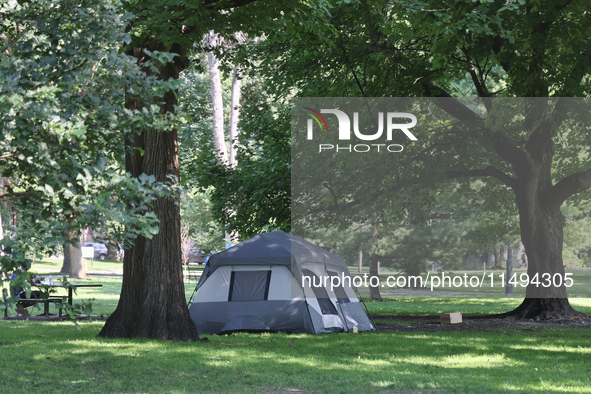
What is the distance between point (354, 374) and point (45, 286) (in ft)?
15.5

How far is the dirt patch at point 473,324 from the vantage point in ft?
47.5

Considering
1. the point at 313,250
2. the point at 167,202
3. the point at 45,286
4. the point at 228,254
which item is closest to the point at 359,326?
the point at 313,250

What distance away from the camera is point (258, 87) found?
1499 inches

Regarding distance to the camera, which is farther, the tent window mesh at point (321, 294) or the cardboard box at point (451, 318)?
the cardboard box at point (451, 318)

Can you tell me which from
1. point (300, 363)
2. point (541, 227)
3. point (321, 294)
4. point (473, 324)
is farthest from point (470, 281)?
point (300, 363)

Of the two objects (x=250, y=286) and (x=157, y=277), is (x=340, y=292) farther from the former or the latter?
(x=157, y=277)

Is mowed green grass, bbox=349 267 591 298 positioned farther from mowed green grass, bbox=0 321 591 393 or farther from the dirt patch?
mowed green grass, bbox=0 321 591 393

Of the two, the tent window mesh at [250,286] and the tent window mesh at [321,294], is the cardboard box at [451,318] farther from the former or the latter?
the tent window mesh at [250,286]

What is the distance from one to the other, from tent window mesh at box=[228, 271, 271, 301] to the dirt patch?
2941 mm

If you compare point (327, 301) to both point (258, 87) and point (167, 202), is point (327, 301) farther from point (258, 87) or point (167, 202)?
point (258, 87)

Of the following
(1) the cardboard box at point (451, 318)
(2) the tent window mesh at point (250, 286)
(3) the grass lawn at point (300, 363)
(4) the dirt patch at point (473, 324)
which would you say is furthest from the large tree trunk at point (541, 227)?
(2) the tent window mesh at point (250, 286)

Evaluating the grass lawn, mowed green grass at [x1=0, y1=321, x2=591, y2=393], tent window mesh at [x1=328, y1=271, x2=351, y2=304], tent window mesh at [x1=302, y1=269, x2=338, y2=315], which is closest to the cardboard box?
the grass lawn

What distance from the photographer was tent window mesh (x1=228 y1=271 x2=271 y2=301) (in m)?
13.7

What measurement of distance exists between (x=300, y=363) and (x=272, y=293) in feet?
14.6
